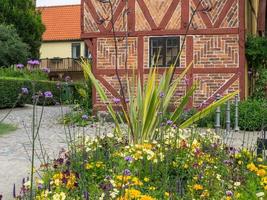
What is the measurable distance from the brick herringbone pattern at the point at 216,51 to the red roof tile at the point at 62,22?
28988mm

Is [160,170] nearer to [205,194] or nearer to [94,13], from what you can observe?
[205,194]

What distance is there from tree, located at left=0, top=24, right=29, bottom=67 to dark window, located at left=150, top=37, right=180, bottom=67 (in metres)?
14.1

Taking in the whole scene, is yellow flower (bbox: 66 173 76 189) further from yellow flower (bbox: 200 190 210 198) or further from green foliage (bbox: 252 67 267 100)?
green foliage (bbox: 252 67 267 100)

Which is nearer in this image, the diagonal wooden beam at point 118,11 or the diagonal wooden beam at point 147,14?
the diagonal wooden beam at point 147,14

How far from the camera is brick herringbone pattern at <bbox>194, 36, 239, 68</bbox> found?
1350 centimetres

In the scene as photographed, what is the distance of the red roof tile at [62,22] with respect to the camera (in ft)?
140

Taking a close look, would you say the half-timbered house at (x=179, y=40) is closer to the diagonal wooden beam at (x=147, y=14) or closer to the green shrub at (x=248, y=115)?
the diagonal wooden beam at (x=147, y=14)

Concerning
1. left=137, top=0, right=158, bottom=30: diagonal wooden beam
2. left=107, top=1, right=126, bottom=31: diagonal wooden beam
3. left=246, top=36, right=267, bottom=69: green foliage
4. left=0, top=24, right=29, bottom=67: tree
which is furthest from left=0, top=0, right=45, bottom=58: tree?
left=246, top=36, right=267, bottom=69: green foliage

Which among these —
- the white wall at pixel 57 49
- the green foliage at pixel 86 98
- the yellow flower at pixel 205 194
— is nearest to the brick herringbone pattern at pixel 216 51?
the green foliage at pixel 86 98

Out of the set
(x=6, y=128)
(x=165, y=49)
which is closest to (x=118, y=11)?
(x=165, y=49)

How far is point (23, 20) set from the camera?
2962cm

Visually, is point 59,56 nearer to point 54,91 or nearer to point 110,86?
point 54,91

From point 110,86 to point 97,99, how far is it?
601 mm

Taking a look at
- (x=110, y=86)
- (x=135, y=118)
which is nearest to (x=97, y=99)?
(x=110, y=86)
